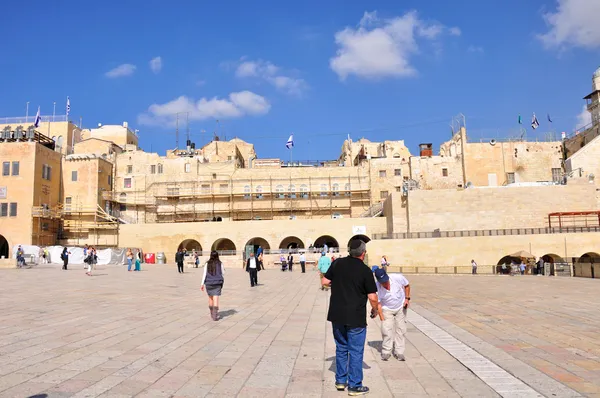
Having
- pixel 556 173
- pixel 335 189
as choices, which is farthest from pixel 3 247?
pixel 556 173

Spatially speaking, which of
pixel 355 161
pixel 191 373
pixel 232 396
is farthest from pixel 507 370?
pixel 355 161

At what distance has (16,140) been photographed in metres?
45.1

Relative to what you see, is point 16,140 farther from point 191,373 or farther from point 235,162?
point 191,373

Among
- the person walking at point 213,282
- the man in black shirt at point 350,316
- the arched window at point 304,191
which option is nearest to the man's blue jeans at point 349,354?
the man in black shirt at point 350,316

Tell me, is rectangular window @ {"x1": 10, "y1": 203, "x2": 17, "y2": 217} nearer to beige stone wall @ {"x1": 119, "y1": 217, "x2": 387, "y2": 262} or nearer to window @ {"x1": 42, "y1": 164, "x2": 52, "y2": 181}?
window @ {"x1": 42, "y1": 164, "x2": 52, "y2": 181}

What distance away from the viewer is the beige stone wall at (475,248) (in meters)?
36.1

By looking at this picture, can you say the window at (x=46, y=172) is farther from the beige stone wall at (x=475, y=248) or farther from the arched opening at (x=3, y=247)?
the beige stone wall at (x=475, y=248)

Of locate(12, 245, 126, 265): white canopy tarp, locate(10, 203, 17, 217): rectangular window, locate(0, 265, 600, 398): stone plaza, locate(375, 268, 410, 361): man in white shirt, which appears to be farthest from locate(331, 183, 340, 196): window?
locate(375, 268, 410, 361): man in white shirt

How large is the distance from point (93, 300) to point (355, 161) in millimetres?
52169

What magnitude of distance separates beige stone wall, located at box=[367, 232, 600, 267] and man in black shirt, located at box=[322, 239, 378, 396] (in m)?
32.6

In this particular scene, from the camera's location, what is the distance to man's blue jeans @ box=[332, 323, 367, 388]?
16.3 ft

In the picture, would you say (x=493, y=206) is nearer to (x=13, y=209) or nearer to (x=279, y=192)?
(x=279, y=192)

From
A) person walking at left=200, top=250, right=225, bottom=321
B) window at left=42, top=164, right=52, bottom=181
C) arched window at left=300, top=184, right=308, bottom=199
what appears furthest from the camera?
arched window at left=300, top=184, right=308, bottom=199

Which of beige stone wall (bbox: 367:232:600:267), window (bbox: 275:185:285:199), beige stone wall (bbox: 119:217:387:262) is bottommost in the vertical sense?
beige stone wall (bbox: 367:232:600:267)
